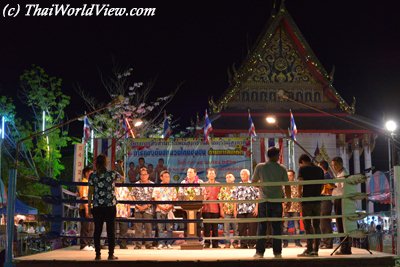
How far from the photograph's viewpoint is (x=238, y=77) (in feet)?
92.6

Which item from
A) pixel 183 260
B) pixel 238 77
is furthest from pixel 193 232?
pixel 238 77

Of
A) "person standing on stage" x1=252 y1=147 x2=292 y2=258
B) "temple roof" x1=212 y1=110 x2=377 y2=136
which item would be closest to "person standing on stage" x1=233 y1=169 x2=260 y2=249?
"person standing on stage" x1=252 y1=147 x2=292 y2=258

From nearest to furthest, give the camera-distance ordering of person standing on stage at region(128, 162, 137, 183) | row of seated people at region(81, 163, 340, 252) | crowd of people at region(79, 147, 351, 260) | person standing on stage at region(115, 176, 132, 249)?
crowd of people at region(79, 147, 351, 260) → row of seated people at region(81, 163, 340, 252) → person standing on stage at region(115, 176, 132, 249) → person standing on stage at region(128, 162, 137, 183)

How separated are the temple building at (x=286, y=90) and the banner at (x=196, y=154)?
9290 mm

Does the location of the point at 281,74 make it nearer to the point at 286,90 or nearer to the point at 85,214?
the point at 286,90

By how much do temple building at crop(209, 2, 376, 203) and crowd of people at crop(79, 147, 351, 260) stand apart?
1064cm

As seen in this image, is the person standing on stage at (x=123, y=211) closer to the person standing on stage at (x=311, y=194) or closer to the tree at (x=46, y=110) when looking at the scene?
the person standing on stage at (x=311, y=194)

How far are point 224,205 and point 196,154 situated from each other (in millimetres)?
4680

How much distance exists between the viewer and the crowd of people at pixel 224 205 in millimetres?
9883

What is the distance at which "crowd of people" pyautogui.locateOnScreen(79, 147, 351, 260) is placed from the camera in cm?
988

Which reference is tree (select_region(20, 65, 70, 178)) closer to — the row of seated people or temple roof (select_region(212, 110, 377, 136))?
temple roof (select_region(212, 110, 377, 136))

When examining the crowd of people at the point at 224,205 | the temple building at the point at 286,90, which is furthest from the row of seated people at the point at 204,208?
the temple building at the point at 286,90

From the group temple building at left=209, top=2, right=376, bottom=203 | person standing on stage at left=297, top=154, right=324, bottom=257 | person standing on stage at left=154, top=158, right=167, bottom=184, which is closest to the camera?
person standing on stage at left=297, top=154, right=324, bottom=257

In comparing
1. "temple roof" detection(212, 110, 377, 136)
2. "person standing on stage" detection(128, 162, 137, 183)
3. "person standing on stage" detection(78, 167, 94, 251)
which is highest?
"temple roof" detection(212, 110, 377, 136)
